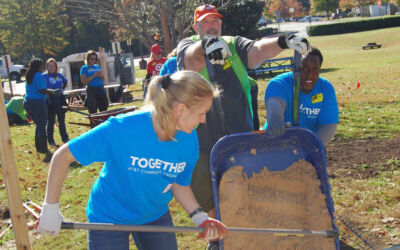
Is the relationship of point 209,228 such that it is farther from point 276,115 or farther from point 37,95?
point 37,95

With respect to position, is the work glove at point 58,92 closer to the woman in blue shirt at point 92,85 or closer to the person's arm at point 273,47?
the woman in blue shirt at point 92,85

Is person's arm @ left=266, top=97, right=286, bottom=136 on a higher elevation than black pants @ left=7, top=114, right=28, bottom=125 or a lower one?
higher

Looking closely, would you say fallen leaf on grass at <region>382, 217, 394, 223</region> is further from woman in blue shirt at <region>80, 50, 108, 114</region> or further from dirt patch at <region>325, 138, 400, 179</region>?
woman in blue shirt at <region>80, 50, 108, 114</region>

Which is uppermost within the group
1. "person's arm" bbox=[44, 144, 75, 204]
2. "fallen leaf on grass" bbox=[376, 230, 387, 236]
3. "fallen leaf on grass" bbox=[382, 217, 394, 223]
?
"person's arm" bbox=[44, 144, 75, 204]

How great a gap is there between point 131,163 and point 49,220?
0.49 metres

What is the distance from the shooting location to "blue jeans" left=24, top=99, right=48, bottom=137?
822 cm

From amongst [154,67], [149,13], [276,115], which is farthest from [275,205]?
[149,13]

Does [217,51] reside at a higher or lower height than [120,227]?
higher

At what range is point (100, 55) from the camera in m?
18.2

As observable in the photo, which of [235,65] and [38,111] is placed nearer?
[235,65]

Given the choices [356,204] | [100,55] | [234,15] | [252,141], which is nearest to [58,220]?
[252,141]

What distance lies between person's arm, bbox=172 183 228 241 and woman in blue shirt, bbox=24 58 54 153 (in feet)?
20.4

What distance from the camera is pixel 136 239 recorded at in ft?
8.55

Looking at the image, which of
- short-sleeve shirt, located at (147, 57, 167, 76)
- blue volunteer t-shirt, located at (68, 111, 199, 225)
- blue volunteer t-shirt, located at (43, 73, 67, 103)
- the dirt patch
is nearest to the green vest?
blue volunteer t-shirt, located at (68, 111, 199, 225)
